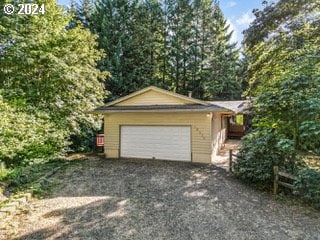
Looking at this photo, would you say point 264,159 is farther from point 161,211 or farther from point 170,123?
A: point 170,123

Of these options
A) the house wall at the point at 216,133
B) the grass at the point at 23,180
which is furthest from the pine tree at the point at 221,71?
the grass at the point at 23,180

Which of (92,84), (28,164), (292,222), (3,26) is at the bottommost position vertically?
(292,222)

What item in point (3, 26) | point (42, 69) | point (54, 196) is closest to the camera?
point (54, 196)

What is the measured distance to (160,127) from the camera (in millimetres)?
11617

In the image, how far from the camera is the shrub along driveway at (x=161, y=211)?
15.8 feet

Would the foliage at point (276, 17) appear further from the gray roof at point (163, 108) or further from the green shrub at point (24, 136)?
the green shrub at point (24, 136)

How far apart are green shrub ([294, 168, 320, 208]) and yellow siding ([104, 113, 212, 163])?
457cm

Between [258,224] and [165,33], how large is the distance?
84.3 ft

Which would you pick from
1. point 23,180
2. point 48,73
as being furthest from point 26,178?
point 48,73

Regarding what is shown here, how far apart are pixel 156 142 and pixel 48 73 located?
6335 millimetres

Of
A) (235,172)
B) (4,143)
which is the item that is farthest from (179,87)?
(4,143)

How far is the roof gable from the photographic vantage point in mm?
11523

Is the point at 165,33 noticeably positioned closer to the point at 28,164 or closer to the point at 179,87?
the point at 179,87

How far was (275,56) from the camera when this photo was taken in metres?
12.4
